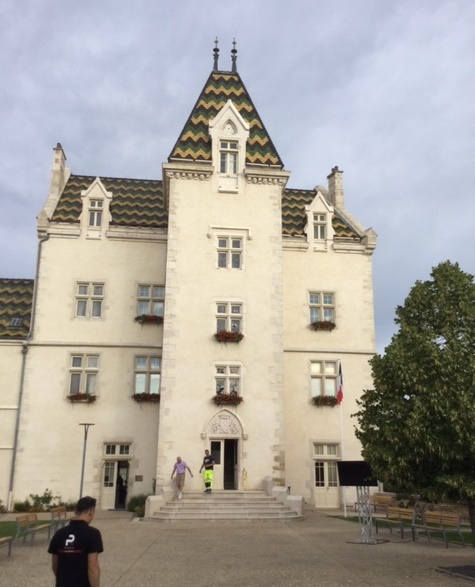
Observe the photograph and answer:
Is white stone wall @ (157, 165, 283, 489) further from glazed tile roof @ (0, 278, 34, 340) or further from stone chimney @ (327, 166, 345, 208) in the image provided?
glazed tile roof @ (0, 278, 34, 340)

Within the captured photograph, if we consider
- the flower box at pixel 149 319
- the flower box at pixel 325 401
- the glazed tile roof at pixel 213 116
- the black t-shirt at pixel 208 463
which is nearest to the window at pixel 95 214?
the glazed tile roof at pixel 213 116

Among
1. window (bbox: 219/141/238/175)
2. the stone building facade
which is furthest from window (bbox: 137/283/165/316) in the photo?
window (bbox: 219/141/238/175)

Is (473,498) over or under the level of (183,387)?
under

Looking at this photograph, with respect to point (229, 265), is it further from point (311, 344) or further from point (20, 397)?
point (20, 397)

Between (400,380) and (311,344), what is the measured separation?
657 inches

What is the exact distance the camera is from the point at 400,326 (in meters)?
12.9

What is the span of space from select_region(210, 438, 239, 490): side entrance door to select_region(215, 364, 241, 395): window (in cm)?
210

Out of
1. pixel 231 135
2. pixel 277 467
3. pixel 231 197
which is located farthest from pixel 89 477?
pixel 231 135

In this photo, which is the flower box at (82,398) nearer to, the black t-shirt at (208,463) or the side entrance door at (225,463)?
the side entrance door at (225,463)

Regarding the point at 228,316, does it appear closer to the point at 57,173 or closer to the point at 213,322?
the point at 213,322

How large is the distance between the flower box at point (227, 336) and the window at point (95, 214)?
880 centimetres

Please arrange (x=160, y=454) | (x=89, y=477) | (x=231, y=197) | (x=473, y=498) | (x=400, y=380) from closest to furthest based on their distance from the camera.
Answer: (x=473, y=498)
(x=400, y=380)
(x=160, y=454)
(x=89, y=477)
(x=231, y=197)

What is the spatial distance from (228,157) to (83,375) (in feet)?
40.3

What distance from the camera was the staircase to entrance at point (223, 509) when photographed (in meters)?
21.2
